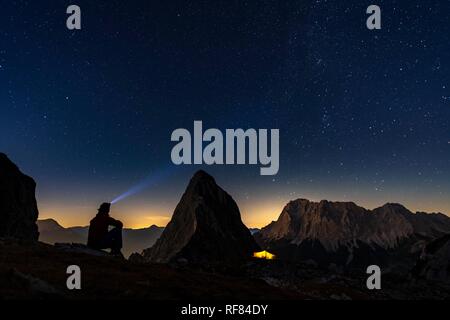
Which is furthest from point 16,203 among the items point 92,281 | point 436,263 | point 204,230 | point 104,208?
point 436,263

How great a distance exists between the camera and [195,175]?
354 feet

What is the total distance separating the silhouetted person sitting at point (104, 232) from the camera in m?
20.9

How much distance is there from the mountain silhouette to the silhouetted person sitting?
5723 centimetres

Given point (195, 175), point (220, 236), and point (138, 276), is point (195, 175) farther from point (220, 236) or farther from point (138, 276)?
point (138, 276)

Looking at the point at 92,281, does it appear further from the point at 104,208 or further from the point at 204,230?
the point at 204,230

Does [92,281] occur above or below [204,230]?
above

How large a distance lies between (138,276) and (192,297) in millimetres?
3280

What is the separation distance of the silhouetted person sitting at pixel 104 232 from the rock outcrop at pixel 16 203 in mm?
55783

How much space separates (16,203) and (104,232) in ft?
208

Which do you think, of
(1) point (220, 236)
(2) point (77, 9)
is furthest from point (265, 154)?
(1) point (220, 236)

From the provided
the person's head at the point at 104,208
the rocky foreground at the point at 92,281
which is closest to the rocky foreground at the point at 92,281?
the rocky foreground at the point at 92,281

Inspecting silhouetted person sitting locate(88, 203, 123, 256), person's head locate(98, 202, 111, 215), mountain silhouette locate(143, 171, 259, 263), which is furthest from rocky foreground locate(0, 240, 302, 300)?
mountain silhouette locate(143, 171, 259, 263)

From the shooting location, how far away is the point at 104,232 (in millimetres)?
21484

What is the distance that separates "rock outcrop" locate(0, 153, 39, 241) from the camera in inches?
2800
